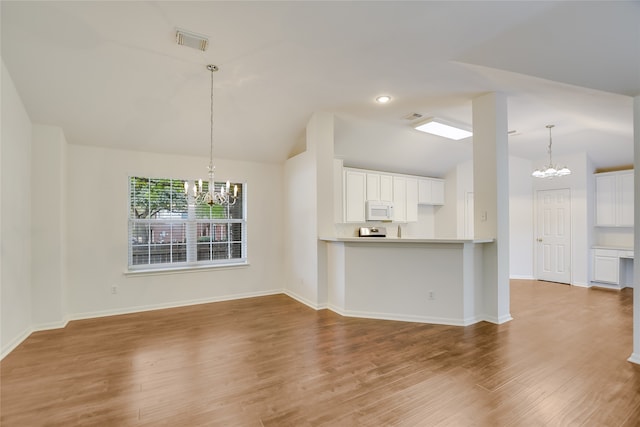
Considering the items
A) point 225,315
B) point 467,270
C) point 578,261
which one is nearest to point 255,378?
point 225,315

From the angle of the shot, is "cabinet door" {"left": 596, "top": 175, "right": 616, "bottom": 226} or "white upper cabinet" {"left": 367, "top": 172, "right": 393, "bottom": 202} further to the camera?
"white upper cabinet" {"left": 367, "top": 172, "right": 393, "bottom": 202}

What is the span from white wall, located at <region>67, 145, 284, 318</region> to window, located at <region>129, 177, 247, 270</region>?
6.6 inches

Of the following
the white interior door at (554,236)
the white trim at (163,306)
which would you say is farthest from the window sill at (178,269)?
the white interior door at (554,236)

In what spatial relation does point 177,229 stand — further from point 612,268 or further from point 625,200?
point 625,200

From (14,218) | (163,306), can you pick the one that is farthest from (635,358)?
(14,218)

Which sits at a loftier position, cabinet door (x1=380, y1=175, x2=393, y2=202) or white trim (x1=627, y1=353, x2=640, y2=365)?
cabinet door (x1=380, y1=175, x2=393, y2=202)

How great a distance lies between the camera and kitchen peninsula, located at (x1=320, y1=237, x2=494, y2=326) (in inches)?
147

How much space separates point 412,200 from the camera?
672cm

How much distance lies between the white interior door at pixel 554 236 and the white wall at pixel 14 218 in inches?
350

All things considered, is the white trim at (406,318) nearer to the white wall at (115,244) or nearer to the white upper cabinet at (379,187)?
the white wall at (115,244)

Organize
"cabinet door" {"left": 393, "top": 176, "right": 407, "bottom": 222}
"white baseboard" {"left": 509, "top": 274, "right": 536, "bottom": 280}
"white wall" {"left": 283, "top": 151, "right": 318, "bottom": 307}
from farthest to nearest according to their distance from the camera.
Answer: "white baseboard" {"left": 509, "top": 274, "right": 536, "bottom": 280}
"cabinet door" {"left": 393, "top": 176, "right": 407, "bottom": 222}
"white wall" {"left": 283, "top": 151, "right": 318, "bottom": 307}

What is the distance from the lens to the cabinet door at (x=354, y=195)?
5.73 m

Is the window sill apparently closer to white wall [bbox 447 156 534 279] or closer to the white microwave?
the white microwave

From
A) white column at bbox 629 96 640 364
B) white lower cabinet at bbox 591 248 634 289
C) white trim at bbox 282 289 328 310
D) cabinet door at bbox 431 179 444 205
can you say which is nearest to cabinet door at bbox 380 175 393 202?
cabinet door at bbox 431 179 444 205
